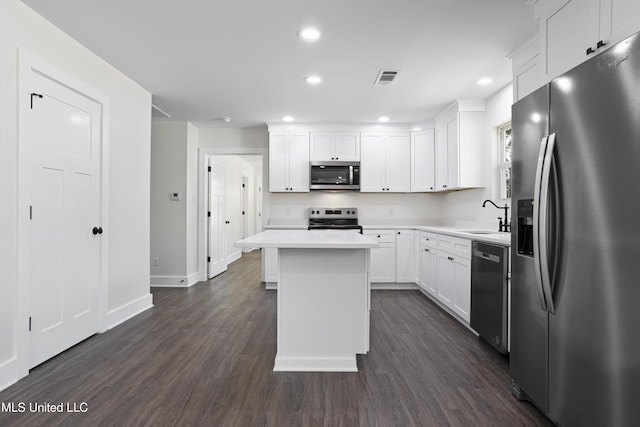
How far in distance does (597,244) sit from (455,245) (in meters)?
2.04

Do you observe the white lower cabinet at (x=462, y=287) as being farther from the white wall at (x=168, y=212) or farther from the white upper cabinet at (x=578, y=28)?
the white wall at (x=168, y=212)

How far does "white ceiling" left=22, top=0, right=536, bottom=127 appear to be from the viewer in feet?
7.40

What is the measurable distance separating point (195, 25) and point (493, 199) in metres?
3.43

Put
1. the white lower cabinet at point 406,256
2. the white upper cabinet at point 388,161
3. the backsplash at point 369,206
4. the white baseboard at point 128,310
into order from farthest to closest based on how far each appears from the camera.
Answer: the backsplash at point 369,206 < the white upper cabinet at point 388,161 < the white lower cabinet at point 406,256 < the white baseboard at point 128,310

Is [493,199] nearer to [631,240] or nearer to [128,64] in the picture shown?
[631,240]

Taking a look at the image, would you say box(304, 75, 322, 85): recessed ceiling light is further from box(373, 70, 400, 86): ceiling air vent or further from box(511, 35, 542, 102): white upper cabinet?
box(511, 35, 542, 102): white upper cabinet

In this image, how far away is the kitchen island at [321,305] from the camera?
2.33 meters

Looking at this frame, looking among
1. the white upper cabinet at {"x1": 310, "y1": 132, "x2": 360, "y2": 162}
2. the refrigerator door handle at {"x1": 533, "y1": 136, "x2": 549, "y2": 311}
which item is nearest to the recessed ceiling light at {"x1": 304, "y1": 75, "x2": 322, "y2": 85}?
the white upper cabinet at {"x1": 310, "y1": 132, "x2": 360, "y2": 162}

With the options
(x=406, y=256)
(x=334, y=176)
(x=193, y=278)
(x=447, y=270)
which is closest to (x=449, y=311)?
(x=447, y=270)

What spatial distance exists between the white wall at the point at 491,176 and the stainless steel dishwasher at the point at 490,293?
3.80 feet

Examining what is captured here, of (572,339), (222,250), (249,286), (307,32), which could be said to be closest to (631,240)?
(572,339)

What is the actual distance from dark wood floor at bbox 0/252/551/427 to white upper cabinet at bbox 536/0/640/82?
1.95 m

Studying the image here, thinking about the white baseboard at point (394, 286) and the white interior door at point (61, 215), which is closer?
the white interior door at point (61, 215)

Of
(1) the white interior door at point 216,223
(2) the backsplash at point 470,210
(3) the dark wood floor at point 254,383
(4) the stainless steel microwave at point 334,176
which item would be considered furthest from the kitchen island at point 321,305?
(1) the white interior door at point 216,223
